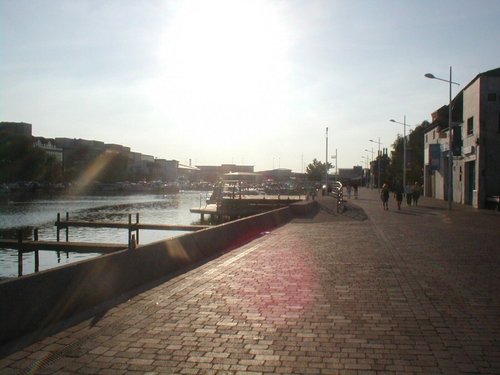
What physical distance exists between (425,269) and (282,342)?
610cm

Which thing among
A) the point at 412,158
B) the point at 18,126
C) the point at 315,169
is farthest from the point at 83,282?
the point at 315,169

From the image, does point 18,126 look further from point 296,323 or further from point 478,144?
point 296,323

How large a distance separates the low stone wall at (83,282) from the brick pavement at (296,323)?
0.35m

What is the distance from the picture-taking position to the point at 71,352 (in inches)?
232

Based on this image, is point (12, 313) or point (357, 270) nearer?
point (12, 313)

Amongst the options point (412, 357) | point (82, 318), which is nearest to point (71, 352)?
point (82, 318)

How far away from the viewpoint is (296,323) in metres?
7.11

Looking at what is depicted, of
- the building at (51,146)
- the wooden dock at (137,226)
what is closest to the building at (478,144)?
the wooden dock at (137,226)

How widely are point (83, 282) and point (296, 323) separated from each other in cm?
300

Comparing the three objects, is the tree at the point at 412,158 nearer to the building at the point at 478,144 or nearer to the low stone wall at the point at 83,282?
the building at the point at 478,144

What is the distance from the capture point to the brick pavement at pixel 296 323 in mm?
5531

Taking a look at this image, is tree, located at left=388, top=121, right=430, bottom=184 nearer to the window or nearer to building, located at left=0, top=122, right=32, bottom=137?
the window

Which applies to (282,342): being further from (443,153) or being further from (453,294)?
(443,153)

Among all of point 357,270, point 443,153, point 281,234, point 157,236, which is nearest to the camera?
point 357,270
